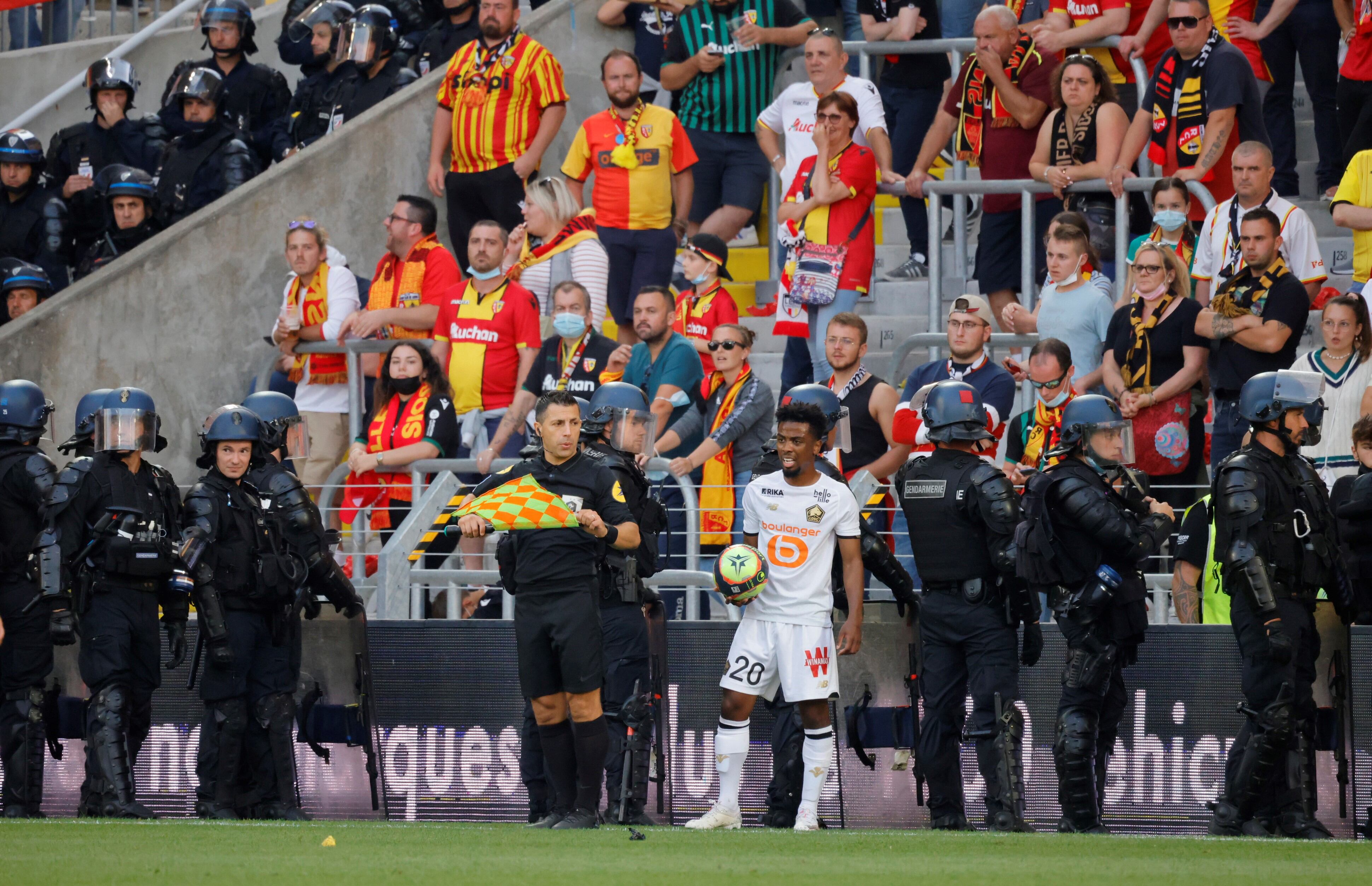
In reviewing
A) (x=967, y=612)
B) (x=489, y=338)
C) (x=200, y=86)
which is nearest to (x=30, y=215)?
(x=200, y=86)

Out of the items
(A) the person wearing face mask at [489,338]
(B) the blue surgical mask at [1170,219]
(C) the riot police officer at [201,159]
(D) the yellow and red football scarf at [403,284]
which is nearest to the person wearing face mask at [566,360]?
(A) the person wearing face mask at [489,338]

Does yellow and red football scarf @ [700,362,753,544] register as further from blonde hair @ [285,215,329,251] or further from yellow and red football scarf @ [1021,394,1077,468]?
blonde hair @ [285,215,329,251]

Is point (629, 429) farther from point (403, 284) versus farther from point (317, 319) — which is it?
point (317, 319)

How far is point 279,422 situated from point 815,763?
3418 millimetres

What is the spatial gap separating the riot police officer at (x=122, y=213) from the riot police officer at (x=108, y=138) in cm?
68

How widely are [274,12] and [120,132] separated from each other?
118 inches

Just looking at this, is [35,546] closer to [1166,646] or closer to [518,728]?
[518,728]

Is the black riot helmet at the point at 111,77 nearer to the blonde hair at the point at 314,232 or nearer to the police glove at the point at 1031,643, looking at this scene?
the blonde hair at the point at 314,232

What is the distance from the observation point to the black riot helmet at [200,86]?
15.6 m

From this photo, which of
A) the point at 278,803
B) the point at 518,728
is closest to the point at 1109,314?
the point at 518,728

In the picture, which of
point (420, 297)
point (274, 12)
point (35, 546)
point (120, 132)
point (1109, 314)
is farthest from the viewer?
point (274, 12)

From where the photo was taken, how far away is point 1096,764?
9125 mm

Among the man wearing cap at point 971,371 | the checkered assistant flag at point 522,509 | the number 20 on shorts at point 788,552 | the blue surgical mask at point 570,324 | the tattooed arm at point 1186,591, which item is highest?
the blue surgical mask at point 570,324

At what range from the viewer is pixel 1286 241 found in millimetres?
11375
